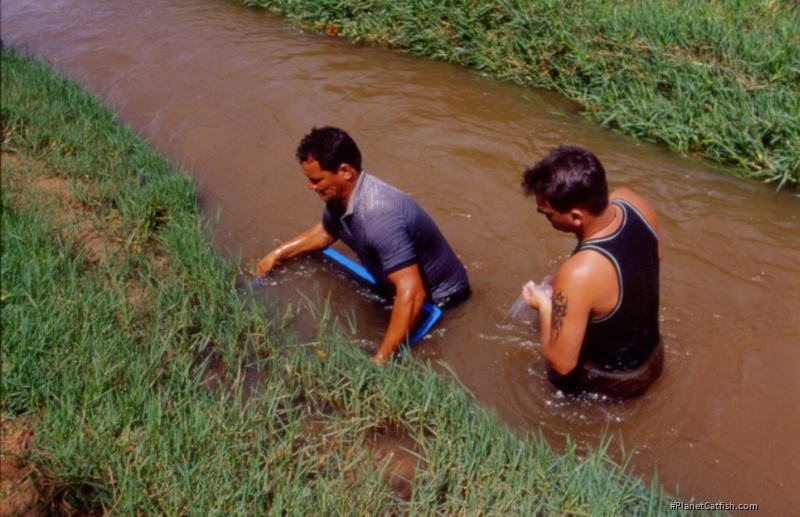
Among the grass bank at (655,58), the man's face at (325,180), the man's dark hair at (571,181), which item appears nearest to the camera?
the man's dark hair at (571,181)

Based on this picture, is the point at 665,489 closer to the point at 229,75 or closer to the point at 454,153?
the point at 454,153

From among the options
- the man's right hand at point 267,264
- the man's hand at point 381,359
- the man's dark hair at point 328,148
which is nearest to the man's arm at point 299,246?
the man's right hand at point 267,264

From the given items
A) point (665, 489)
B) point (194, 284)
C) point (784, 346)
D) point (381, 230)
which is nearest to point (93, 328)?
point (194, 284)

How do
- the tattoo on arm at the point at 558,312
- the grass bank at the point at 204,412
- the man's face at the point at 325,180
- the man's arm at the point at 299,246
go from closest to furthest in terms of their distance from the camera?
the grass bank at the point at 204,412 < the tattoo on arm at the point at 558,312 < the man's face at the point at 325,180 < the man's arm at the point at 299,246

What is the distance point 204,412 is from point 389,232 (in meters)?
1.23

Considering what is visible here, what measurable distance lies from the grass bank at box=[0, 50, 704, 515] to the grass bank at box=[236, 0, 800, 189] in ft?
10.7

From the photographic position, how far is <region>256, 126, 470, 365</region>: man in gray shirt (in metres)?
3.83

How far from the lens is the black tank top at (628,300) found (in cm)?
324

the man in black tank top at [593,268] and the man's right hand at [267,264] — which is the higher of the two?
the man in black tank top at [593,268]

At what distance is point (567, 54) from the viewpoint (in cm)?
695

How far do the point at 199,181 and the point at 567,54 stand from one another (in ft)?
10.7

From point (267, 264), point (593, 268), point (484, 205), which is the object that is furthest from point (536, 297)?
point (484, 205)

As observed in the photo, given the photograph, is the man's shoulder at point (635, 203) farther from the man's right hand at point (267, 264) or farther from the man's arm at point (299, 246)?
the man's right hand at point (267, 264)

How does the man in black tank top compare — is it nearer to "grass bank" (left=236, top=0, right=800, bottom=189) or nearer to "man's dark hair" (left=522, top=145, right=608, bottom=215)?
"man's dark hair" (left=522, top=145, right=608, bottom=215)
